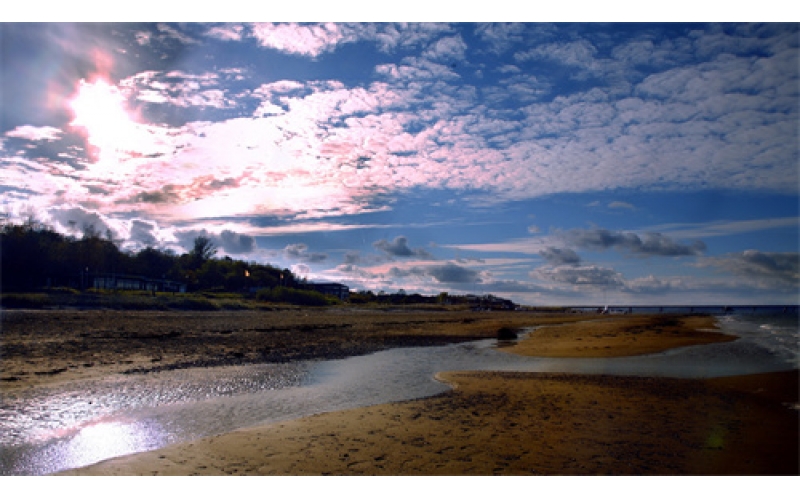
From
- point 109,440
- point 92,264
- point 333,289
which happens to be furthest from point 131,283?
point 333,289

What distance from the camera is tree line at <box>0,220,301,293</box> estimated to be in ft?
180

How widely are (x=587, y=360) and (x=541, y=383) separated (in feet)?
25.8

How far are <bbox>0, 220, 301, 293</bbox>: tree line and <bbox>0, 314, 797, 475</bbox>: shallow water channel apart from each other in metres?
47.3

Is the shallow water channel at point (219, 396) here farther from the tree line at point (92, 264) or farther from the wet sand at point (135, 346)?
the tree line at point (92, 264)

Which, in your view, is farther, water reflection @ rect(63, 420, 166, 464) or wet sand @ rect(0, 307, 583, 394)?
wet sand @ rect(0, 307, 583, 394)

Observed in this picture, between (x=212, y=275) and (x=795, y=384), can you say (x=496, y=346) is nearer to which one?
(x=795, y=384)

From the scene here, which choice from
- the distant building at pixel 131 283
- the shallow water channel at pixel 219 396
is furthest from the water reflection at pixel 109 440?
the distant building at pixel 131 283

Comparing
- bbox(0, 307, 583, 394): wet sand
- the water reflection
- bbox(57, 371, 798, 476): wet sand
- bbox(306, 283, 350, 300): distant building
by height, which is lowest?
bbox(306, 283, 350, 300): distant building

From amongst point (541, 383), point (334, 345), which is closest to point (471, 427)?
point (541, 383)

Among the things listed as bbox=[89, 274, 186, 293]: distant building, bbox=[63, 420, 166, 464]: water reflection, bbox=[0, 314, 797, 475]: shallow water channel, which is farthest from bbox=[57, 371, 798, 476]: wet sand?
bbox=[89, 274, 186, 293]: distant building

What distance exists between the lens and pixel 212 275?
91812mm

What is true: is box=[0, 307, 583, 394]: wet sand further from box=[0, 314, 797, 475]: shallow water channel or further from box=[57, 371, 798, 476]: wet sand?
box=[57, 371, 798, 476]: wet sand

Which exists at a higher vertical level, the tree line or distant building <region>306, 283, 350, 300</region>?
the tree line

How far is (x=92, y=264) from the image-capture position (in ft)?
214
